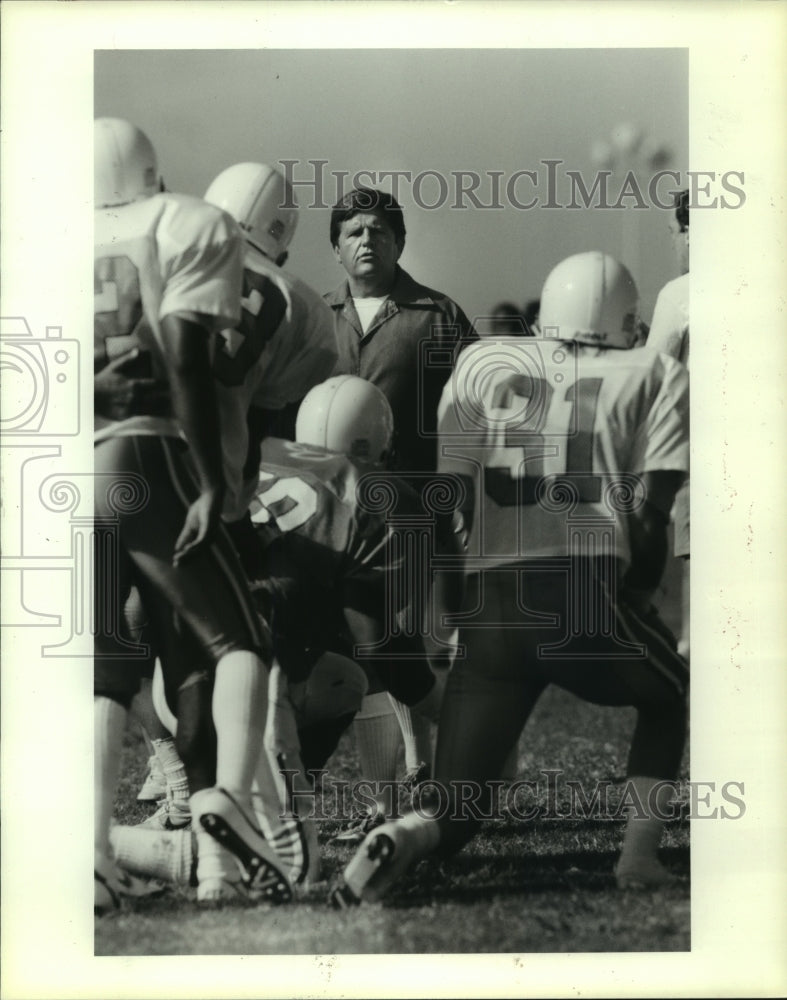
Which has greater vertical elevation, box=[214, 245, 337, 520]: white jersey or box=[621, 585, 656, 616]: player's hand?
box=[214, 245, 337, 520]: white jersey

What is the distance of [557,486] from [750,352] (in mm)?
492

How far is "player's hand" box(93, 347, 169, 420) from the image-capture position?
8.35 ft

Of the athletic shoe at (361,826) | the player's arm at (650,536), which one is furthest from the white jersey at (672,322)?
the athletic shoe at (361,826)

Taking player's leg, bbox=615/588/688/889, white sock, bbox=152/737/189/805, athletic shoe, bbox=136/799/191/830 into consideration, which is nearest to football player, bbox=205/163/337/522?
white sock, bbox=152/737/189/805

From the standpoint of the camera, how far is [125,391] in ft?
8.37

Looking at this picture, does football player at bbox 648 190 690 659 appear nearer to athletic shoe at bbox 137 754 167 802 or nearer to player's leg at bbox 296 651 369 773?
player's leg at bbox 296 651 369 773

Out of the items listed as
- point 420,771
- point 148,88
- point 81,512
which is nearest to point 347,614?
point 420,771

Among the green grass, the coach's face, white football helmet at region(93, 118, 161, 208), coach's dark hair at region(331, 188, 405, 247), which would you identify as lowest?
the green grass

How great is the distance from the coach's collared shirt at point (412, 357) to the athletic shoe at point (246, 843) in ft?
2.54

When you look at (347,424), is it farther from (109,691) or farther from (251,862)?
(251,862)

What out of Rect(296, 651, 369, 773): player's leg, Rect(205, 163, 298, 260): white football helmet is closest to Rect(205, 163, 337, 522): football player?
Rect(205, 163, 298, 260): white football helmet

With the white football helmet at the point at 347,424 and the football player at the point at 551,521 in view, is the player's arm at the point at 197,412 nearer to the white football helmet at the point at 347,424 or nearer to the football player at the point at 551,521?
the white football helmet at the point at 347,424

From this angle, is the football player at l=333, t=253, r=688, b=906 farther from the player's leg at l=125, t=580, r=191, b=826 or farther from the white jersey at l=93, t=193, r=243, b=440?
the white jersey at l=93, t=193, r=243, b=440

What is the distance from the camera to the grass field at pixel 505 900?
2.57m
